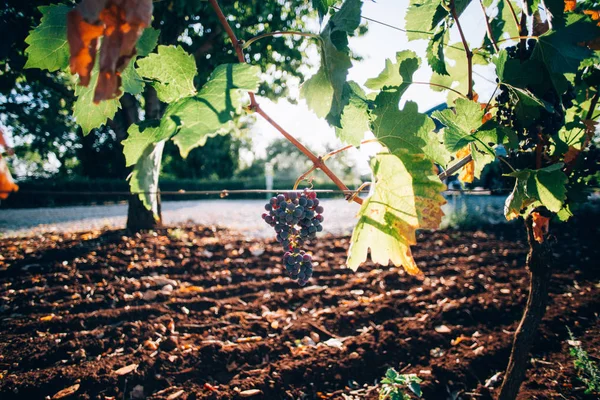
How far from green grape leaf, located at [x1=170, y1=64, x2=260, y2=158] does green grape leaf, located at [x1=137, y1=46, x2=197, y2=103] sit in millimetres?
151

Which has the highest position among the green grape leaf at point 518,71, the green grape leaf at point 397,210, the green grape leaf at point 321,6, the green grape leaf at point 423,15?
the green grape leaf at point 423,15

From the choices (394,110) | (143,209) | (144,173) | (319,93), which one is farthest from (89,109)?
(143,209)

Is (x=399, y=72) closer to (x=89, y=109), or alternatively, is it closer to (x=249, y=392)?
(x=89, y=109)

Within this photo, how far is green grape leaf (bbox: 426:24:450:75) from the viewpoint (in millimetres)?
1447

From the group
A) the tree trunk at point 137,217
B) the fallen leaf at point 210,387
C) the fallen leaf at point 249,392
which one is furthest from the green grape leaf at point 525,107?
the tree trunk at point 137,217

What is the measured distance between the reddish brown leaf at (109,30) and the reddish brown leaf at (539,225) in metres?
1.79

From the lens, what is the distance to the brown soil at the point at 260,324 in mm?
2424

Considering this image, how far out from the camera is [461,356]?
2729 mm

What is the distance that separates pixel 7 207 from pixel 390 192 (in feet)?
53.3

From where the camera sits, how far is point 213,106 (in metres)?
0.80

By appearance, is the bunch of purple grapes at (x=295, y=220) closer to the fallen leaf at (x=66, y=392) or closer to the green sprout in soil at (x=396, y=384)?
the green sprout in soil at (x=396, y=384)

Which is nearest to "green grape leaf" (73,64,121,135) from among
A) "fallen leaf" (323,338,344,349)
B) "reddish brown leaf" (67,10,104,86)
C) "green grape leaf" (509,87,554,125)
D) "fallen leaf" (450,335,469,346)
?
"reddish brown leaf" (67,10,104,86)

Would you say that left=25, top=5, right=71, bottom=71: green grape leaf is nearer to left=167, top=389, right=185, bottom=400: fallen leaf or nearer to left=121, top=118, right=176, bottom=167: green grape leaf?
left=121, top=118, right=176, bottom=167: green grape leaf

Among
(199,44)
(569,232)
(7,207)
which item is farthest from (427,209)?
(7,207)
